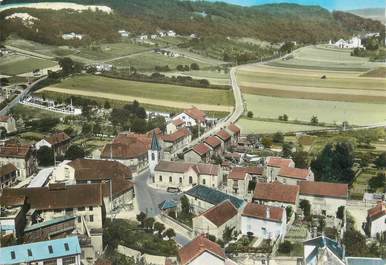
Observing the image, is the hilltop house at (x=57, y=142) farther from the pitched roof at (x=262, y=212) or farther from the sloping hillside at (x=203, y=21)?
the pitched roof at (x=262, y=212)

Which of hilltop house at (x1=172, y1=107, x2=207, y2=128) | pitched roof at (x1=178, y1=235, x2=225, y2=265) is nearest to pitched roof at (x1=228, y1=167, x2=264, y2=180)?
pitched roof at (x1=178, y1=235, x2=225, y2=265)

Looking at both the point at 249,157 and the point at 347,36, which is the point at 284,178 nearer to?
the point at 249,157

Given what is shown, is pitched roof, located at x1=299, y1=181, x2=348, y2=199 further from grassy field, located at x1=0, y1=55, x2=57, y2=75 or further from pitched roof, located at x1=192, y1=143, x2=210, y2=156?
grassy field, located at x1=0, y1=55, x2=57, y2=75

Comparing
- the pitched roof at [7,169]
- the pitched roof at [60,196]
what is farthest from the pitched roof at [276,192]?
the pitched roof at [7,169]

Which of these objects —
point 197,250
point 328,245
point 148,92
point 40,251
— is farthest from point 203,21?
point 328,245

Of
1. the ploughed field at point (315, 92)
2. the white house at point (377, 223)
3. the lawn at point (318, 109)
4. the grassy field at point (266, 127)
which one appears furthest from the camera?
the ploughed field at point (315, 92)

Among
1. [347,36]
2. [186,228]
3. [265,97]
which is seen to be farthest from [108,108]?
[347,36]

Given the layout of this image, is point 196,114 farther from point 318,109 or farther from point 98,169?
point 98,169
